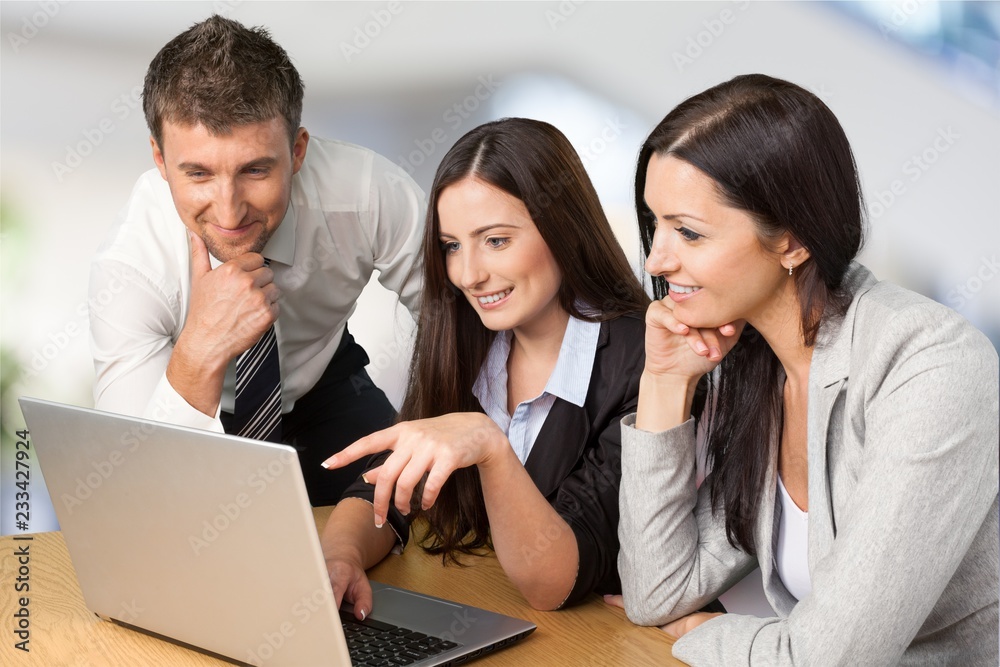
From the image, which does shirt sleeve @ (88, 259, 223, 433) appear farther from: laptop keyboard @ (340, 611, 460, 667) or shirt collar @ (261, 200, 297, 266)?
laptop keyboard @ (340, 611, 460, 667)

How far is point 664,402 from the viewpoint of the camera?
1.53m

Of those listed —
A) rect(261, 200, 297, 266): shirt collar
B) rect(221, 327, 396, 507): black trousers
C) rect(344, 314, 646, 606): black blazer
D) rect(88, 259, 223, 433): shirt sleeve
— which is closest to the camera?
rect(344, 314, 646, 606): black blazer

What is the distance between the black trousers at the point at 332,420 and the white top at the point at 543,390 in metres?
0.79

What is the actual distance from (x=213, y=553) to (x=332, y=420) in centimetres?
160

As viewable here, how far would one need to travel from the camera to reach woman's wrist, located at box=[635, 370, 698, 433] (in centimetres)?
152

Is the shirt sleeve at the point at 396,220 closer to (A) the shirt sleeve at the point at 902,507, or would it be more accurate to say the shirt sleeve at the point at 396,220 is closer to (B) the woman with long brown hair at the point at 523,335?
(B) the woman with long brown hair at the point at 523,335

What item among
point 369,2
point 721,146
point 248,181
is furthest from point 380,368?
point 721,146

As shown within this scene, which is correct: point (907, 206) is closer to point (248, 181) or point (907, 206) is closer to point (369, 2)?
point (369, 2)

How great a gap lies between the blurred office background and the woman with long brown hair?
1.74 meters

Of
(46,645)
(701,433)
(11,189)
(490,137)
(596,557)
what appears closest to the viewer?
(46,645)

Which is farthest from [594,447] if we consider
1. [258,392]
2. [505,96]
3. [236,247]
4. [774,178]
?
[505,96]

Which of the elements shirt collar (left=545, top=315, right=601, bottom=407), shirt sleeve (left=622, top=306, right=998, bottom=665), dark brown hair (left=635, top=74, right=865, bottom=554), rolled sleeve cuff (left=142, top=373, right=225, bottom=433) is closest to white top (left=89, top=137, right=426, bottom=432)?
rolled sleeve cuff (left=142, top=373, right=225, bottom=433)

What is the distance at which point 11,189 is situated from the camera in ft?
11.5

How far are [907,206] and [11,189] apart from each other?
3185 millimetres
